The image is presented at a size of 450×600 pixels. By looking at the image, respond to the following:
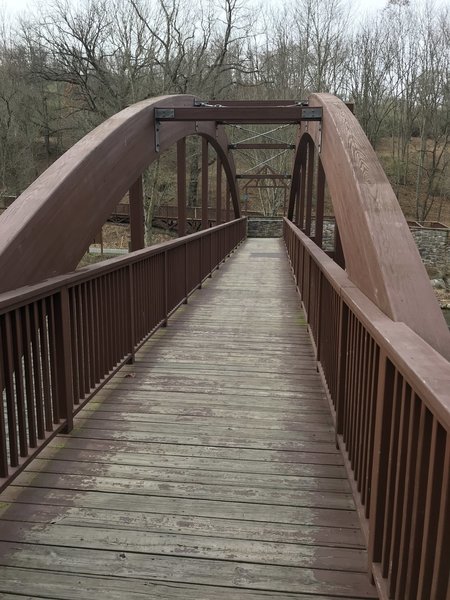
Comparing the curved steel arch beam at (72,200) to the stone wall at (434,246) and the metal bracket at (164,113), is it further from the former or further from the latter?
the stone wall at (434,246)

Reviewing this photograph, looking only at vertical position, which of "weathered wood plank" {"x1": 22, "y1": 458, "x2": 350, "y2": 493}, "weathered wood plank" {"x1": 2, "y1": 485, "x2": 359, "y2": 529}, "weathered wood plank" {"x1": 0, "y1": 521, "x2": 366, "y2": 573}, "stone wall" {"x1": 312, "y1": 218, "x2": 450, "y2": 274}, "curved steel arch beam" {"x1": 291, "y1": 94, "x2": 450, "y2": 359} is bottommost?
"stone wall" {"x1": 312, "y1": 218, "x2": 450, "y2": 274}

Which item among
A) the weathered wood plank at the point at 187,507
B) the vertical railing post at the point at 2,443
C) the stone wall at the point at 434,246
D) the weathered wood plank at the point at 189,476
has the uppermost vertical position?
the vertical railing post at the point at 2,443

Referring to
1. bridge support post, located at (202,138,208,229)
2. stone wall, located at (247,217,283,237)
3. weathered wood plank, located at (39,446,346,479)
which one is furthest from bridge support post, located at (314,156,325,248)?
stone wall, located at (247,217,283,237)

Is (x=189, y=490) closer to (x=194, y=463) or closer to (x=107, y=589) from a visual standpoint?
(x=194, y=463)


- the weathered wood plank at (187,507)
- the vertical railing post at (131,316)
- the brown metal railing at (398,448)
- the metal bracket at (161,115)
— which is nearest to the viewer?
the brown metal railing at (398,448)

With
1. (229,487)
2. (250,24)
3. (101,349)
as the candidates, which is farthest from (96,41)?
(229,487)

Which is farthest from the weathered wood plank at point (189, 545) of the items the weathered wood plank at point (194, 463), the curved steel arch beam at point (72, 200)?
the curved steel arch beam at point (72, 200)

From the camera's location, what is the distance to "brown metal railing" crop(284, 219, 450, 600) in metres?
1.23

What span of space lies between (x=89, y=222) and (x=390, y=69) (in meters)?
34.4

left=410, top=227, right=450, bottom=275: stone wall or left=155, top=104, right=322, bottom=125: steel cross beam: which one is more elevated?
left=155, top=104, right=322, bottom=125: steel cross beam

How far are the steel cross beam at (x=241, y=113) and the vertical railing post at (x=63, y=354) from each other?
A: 3.84 metres

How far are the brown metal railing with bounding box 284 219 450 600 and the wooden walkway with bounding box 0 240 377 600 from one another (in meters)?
0.27

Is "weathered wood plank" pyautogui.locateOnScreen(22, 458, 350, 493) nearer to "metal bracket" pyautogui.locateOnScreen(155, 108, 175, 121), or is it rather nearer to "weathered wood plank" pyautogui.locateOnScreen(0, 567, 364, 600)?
"weathered wood plank" pyautogui.locateOnScreen(0, 567, 364, 600)

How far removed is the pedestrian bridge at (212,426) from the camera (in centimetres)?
174
